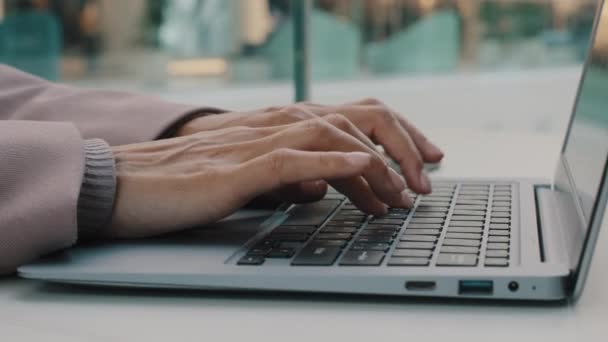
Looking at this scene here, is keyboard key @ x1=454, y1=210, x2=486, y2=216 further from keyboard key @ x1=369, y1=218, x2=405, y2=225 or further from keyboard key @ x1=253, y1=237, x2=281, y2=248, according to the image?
keyboard key @ x1=253, y1=237, x2=281, y2=248

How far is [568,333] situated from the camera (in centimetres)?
39

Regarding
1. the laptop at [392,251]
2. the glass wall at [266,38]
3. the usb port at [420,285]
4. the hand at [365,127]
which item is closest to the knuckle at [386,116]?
the hand at [365,127]

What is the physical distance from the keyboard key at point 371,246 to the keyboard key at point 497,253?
59 mm

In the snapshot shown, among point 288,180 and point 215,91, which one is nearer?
point 288,180

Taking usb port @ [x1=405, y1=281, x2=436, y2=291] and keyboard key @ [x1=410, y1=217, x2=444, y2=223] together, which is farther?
keyboard key @ [x1=410, y1=217, x2=444, y2=223]

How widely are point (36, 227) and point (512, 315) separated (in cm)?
28

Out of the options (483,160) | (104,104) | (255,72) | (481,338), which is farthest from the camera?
(255,72)

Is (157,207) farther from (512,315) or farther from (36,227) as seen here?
(512,315)

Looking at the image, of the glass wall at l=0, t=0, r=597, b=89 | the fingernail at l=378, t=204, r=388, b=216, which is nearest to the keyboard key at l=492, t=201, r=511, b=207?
the fingernail at l=378, t=204, r=388, b=216

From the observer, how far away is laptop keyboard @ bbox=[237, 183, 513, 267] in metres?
0.46

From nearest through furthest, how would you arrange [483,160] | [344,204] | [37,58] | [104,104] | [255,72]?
1. [344,204]
2. [104,104]
3. [483,160]
4. [37,58]
5. [255,72]

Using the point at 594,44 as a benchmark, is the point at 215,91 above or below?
below

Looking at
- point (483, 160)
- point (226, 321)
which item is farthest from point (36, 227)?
point (483, 160)

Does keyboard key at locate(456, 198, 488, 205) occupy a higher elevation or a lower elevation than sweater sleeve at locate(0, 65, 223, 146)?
lower
